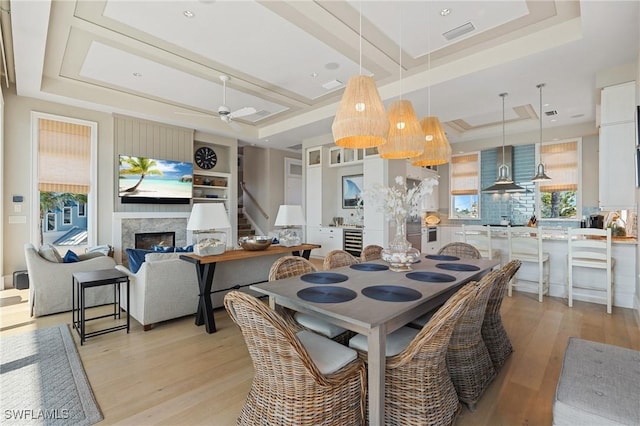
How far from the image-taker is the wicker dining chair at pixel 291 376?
139cm

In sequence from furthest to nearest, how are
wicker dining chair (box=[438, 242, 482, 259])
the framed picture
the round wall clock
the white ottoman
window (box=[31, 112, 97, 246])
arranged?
the framed picture < the round wall clock < window (box=[31, 112, 97, 246]) < wicker dining chair (box=[438, 242, 482, 259]) < the white ottoman

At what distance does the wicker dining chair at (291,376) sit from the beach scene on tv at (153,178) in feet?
18.3

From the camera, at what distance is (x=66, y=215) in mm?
5488

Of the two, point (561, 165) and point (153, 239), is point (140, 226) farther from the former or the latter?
point (561, 165)

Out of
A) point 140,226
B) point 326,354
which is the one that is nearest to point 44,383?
point 326,354

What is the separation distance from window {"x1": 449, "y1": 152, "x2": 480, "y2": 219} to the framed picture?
255cm

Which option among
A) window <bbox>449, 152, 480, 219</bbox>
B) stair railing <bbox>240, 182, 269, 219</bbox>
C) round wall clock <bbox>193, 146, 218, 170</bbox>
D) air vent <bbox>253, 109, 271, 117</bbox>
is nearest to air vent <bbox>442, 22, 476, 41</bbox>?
air vent <bbox>253, 109, 271, 117</bbox>

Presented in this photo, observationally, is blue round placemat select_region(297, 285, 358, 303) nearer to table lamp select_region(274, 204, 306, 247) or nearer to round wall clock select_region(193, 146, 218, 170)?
table lamp select_region(274, 204, 306, 247)

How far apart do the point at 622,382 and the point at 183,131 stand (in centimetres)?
732

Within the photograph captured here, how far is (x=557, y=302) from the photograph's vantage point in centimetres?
402

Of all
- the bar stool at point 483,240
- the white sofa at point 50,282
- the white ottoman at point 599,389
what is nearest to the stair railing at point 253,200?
the white sofa at point 50,282

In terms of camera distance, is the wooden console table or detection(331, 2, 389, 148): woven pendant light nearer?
detection(331, 2, 389, 148): woven pendant light

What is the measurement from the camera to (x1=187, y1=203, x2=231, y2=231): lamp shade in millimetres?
3058

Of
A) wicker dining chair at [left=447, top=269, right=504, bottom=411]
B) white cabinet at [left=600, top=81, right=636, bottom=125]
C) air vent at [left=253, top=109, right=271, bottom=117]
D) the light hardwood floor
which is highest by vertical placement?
air vent at [left=253, top=109, right=271, bottom=117]
